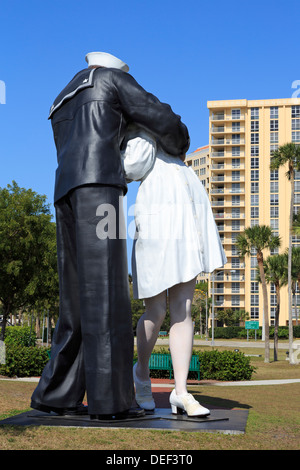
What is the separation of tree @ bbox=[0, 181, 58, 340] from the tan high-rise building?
66273 millimetres

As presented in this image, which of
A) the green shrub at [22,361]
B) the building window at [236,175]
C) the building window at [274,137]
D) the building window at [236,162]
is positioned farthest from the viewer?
the building window at [236,162]

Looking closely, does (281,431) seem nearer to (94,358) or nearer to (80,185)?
(94,358)

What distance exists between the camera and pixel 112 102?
5832mm

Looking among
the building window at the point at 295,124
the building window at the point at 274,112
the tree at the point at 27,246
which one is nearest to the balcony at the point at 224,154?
the building window at the point at 274,112

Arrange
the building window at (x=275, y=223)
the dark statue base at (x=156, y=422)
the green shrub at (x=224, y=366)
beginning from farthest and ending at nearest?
the building window at (x=275, y=223), the green shrub at (x=224, y=366), the dark statue base at (x=156, y=422)

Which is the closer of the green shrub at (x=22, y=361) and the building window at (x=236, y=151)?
the green shrub at (x=22, y=361)

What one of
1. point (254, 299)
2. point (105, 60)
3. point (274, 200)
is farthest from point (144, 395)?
point (274, 200)

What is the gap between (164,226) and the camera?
18.9 feet

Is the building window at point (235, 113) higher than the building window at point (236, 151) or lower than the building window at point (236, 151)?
higher

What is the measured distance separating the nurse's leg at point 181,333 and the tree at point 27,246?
2194 cm

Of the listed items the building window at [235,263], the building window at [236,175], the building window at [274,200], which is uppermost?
the building window at [236,175]

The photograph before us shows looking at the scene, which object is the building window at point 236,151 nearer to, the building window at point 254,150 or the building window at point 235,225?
the building window at point 254,150

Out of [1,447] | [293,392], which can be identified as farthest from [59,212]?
[293,392]

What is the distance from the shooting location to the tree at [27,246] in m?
27.5
